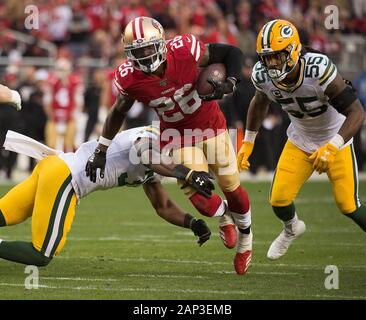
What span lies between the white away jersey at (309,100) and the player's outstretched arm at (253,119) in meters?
0.09

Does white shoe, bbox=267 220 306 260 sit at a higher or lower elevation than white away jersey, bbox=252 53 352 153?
lower

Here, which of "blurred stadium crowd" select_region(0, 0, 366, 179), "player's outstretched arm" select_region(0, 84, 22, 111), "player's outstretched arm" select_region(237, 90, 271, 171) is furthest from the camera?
"blurred stadium crowd" select_region(0, 0, 366, 179)

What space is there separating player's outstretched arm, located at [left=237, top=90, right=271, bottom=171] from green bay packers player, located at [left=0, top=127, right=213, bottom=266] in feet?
2.06

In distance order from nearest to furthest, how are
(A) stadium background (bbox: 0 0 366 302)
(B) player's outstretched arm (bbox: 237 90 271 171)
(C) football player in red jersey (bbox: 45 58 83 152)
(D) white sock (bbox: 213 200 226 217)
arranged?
(A) stadium background (bbox: 0 0 366 302)
(D) white sock (bbox: 213 200 226 217)
(B) player's outstretched arm (bbox: 237 90 271 171)
(C) football player in red jersey (bbox: 45 58 83 152)

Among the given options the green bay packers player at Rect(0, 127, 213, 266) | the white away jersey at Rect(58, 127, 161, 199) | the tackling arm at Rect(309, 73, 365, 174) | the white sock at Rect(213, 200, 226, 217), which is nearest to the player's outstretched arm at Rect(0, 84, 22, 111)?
the green bay packers player at Rect(0, 127, 213, 266)

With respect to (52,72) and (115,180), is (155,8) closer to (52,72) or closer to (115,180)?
(52,72)

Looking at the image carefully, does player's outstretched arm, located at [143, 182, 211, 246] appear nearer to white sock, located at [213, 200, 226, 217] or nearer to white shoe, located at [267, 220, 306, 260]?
white sock, located at [213, 200, 226, 217]

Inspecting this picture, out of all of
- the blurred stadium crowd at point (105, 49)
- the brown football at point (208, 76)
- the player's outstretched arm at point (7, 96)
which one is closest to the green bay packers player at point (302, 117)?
the brown football at point (208, 76)

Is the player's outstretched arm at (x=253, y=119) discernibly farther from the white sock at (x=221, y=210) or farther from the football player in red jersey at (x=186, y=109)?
the white sock at (x=221, y=210)

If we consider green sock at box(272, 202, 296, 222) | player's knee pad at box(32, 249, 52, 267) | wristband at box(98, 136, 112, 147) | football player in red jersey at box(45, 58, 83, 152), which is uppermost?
wristband at box(98, 136, 112, 147)

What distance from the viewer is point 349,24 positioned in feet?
57.0

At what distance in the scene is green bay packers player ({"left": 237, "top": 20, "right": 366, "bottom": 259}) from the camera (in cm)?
609

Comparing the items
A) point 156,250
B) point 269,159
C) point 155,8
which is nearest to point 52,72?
point 155,8

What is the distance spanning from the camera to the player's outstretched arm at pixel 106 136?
20.1 ft
